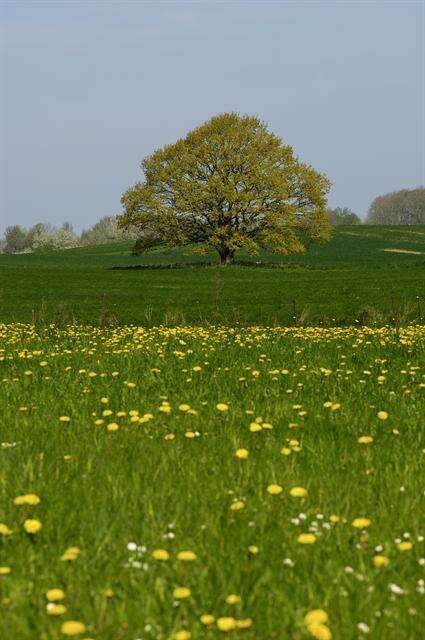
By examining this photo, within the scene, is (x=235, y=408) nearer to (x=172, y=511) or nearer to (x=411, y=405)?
(x=411, y=405)

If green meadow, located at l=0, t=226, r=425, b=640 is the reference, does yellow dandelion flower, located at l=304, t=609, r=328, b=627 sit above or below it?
above

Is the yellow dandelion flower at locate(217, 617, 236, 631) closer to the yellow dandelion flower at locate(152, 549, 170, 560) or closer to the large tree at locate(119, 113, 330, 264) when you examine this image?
the yellow dandelion flower at locate(152, 549, 170, 560)

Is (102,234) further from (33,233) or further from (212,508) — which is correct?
(212,508)

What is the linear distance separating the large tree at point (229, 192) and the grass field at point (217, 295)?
13.0ft

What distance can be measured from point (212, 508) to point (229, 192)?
5045cm

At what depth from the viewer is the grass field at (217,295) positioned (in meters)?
23.5

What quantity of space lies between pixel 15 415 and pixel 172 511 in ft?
9.86

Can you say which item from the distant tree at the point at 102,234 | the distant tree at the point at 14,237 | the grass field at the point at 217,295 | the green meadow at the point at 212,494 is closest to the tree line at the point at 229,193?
the grass field at the point at 217,295

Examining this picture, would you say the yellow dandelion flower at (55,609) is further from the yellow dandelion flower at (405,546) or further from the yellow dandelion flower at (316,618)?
the yellow dandelion flower at (405,546)

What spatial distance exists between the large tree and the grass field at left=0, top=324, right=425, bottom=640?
47.2m

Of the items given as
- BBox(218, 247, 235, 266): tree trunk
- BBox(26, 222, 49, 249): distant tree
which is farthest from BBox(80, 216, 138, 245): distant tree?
BBox(218, 247, 235, 266): tree trunk

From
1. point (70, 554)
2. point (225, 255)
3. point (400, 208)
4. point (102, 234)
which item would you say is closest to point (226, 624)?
point (70, 554)

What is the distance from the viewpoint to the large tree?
54.5 meters

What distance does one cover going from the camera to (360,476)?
201 inches
